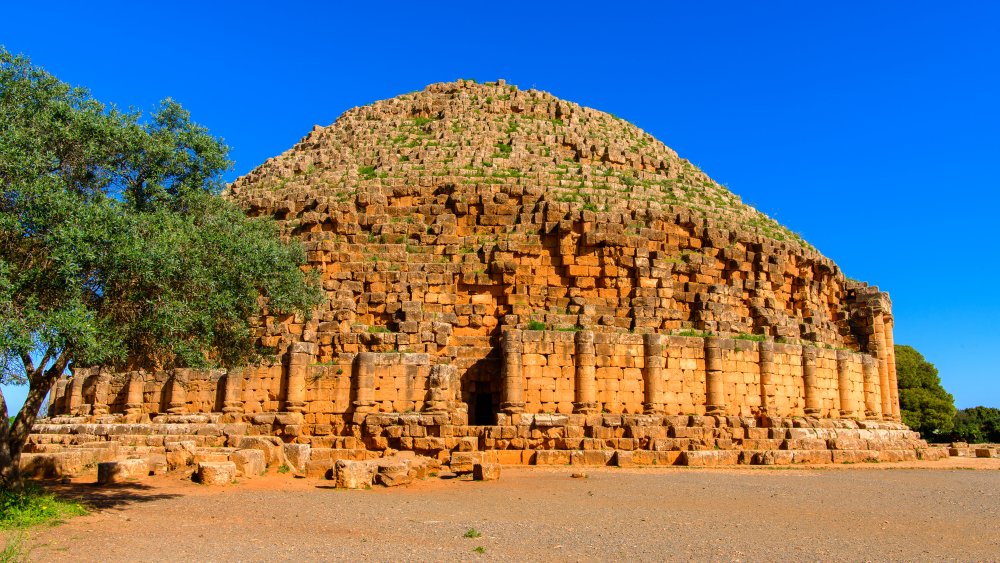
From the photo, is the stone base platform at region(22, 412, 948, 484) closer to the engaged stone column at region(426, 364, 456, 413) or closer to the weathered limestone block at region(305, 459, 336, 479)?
the engaged stone column at region(426, 364, 456, 413)

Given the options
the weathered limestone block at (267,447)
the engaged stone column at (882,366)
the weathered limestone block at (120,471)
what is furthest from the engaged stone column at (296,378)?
the engaged stone column at (882,366)

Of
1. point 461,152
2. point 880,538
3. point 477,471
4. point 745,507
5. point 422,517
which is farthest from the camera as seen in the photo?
point 461,152

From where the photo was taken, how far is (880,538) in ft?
35.2

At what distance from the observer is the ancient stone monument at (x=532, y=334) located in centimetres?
2114

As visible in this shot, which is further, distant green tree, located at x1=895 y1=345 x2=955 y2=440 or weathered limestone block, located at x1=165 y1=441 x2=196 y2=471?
distant green tree, located at x1=895 y1=345 x2=955 y2=440

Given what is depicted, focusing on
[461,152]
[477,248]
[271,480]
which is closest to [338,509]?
[271,480]

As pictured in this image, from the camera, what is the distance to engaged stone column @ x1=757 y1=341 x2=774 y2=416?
77.3ft

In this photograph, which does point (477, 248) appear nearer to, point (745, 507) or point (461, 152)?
point (461, 152)

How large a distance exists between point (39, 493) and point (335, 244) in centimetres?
1308

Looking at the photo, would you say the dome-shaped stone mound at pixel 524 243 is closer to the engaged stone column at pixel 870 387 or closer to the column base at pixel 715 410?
the engaged stone column at pixel 870 387

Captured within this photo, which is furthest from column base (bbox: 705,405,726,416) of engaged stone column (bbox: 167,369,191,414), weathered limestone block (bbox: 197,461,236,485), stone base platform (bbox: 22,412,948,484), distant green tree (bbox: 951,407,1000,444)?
distant green tree (bbox: 951,407,1000,444)

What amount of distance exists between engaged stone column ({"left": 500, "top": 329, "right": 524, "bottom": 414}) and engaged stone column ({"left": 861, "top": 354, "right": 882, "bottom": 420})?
42.0 feet

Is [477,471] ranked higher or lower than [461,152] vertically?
lower

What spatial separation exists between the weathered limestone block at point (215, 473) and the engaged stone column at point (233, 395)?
5.89m
